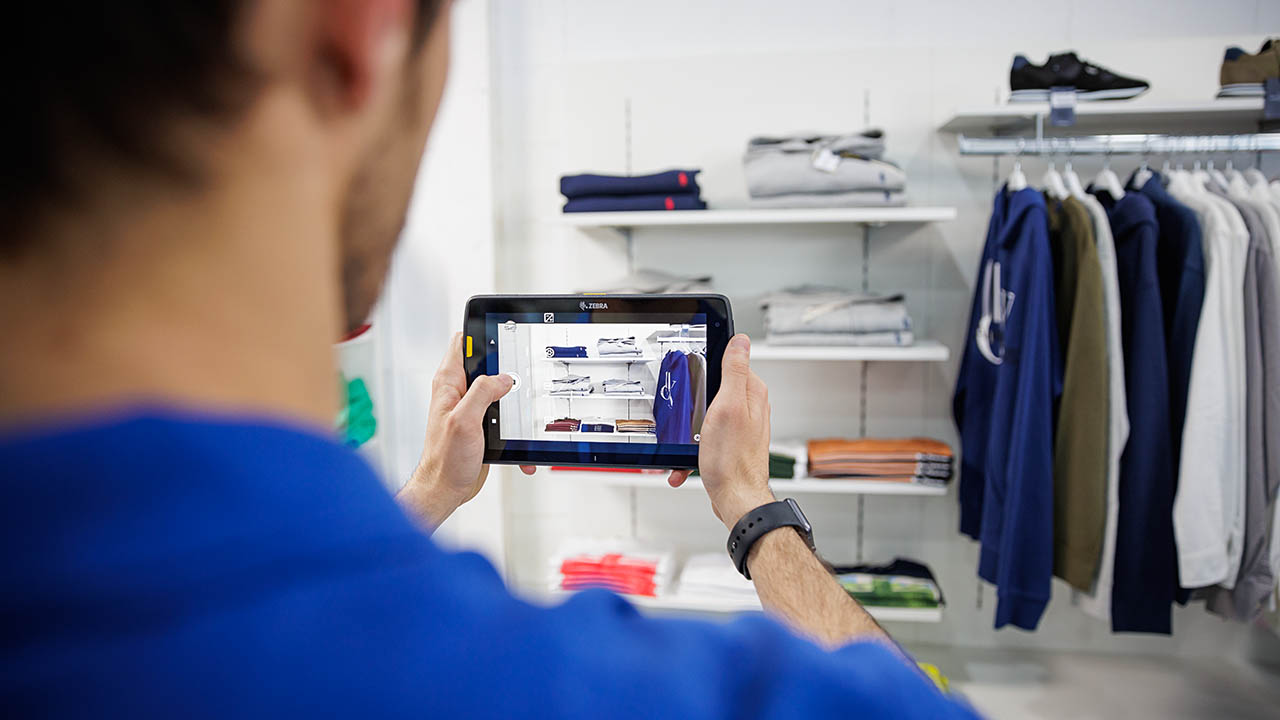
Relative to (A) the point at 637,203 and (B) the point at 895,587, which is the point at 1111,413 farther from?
(A) the point at 637,203

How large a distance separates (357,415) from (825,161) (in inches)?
51.5

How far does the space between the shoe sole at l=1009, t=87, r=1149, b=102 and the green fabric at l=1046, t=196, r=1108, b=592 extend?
0.29 metres

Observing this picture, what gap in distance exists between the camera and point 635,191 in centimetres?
192

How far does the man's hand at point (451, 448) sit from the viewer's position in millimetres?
775

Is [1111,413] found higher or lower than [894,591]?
higher

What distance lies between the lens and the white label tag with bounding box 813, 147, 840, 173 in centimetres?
181

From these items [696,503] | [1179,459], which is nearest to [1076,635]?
[1179,459]

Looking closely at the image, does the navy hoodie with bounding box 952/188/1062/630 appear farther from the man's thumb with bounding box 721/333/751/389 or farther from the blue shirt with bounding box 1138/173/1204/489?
the man's thumb with bounding box 721/333/751/389

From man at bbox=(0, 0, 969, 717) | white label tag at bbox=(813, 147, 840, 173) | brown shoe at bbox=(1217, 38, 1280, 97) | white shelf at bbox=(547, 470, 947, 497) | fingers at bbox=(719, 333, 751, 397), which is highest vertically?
brown shoe at bbox=(1217, 38, 1280, 97)

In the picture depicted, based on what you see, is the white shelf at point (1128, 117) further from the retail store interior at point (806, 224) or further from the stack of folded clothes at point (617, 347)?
the stack of folded clothes at point (617, 347)

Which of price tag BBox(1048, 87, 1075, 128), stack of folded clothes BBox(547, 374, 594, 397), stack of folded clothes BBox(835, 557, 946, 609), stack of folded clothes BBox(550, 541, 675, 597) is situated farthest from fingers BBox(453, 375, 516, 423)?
price tag BBox(1048, 87, 1075, 128)

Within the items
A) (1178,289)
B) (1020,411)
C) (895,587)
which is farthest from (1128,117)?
(895,587)

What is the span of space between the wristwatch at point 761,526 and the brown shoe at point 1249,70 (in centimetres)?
182

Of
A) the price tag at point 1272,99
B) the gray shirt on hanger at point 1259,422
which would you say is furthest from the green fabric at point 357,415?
the price tag at point 1272,99
